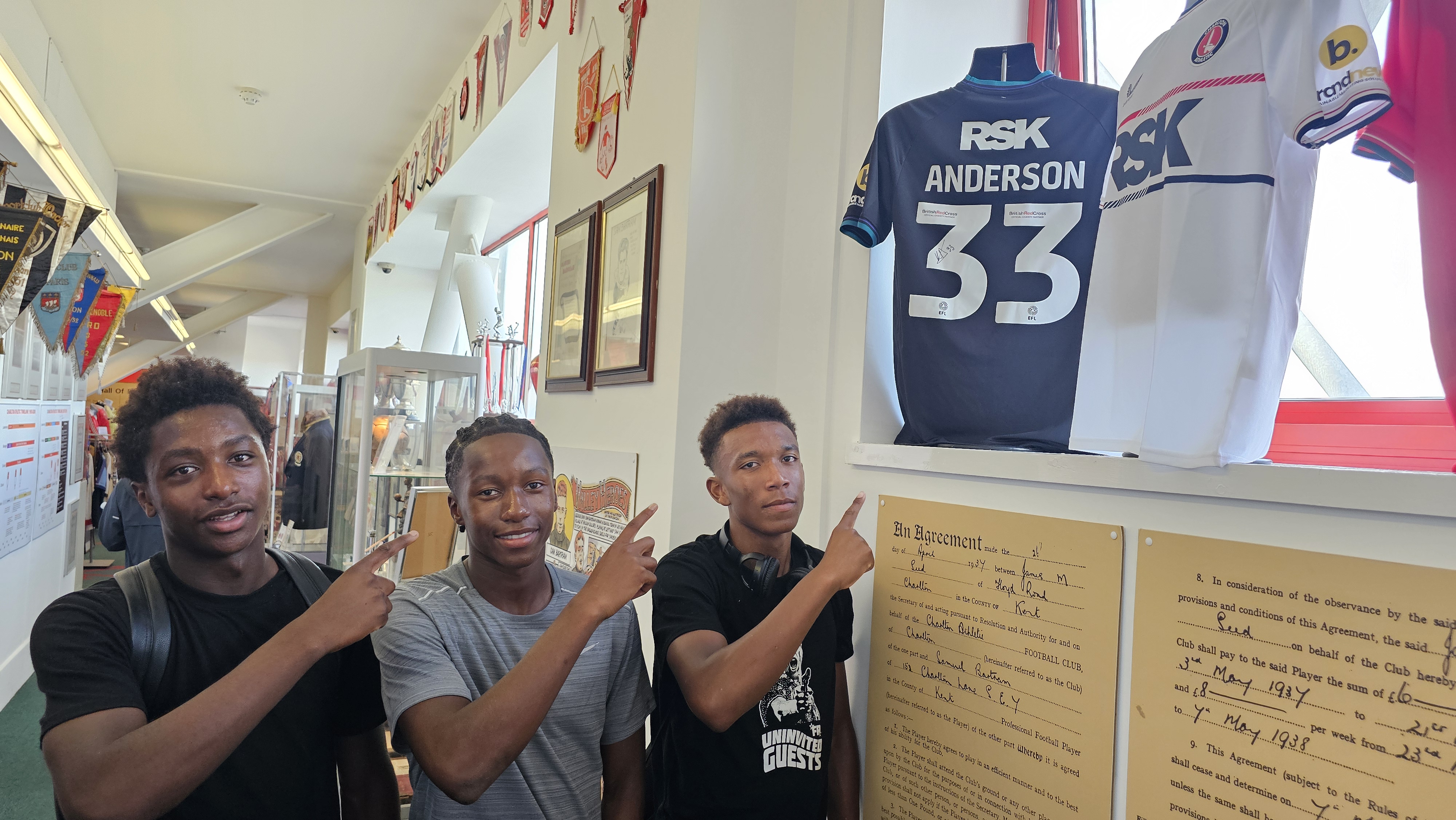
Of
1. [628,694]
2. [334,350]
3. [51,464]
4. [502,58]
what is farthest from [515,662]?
[334,350]

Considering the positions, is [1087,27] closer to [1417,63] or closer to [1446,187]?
[1417,63]

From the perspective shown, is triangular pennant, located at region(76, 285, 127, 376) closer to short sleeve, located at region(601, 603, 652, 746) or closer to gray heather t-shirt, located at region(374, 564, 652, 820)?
gray heather t-shirt, located at region(374, 564, 652, 820)

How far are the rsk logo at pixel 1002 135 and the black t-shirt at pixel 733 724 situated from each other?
39.1 inches

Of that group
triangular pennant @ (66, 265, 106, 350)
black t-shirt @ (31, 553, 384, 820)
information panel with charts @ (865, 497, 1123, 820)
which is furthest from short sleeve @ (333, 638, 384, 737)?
triangular pennant @ (66, 265, 106, 350)

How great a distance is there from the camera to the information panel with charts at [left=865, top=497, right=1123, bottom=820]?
1479mm

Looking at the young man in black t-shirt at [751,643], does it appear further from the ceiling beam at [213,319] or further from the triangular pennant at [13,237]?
the ceiling beam at [213,319]

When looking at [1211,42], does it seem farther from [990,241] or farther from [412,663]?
[412,663]

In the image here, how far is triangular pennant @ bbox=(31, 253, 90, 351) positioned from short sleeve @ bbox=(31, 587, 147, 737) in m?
4.87

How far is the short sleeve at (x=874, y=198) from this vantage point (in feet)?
6.26

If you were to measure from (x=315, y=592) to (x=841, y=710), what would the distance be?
1.09 m

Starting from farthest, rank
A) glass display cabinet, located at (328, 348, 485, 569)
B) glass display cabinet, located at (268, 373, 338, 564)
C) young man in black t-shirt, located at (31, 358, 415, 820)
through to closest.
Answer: glass display cabinet, located at (268, 373, 338, 564)
glass display cabinet, located at (328, 348, 485, 569)
young man in black t-shirt, located at (31, 358, 415, 820)

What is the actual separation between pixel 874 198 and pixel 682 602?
1.01m

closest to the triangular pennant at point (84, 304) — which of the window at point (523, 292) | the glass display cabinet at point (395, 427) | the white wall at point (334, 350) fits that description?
the glass display cabinet at point (395, 427)

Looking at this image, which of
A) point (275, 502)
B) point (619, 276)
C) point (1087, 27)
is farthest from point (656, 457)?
point (275, 502)
